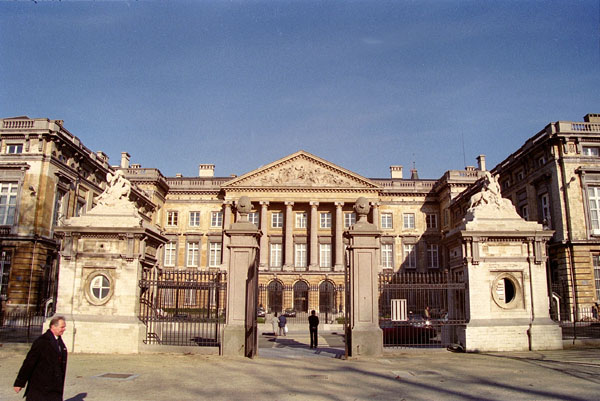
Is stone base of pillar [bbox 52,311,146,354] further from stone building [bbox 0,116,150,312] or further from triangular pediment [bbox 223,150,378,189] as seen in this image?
triangular pediment [bbox 223,150,378,189]

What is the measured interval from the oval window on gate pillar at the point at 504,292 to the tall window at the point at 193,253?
1755 inches

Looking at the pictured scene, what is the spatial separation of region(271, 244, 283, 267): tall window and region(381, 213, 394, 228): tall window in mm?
12356

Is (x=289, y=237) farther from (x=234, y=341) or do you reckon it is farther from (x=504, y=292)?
(x=234, y=341)

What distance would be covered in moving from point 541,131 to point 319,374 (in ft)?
92.6

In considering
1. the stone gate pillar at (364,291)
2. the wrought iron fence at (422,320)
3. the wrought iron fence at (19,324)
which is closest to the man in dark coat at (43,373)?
the stone gate pillar at (364,291)

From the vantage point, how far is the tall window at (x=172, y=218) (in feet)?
186

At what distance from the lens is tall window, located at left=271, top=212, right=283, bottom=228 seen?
5644 centimetres

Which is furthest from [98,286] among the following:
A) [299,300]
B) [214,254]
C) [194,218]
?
[194,218]

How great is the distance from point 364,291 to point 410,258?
4370 centimetres

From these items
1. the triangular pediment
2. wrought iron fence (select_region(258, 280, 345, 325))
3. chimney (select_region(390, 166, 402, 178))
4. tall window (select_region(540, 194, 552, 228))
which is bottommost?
wrought iron fence (select_region(258, 280, 345, 325))

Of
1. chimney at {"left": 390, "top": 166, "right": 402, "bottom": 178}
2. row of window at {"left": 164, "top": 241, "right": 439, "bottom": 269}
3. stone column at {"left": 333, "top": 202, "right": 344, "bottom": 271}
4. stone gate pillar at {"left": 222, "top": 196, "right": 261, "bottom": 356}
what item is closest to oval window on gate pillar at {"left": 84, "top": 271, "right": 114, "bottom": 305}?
stone gate pillar at {"left": 222, "top": 196, "right": 261, "bottom": 356}

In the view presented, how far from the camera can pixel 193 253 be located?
55.8 meters

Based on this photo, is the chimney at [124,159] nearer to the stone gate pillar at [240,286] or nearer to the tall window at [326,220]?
the tall window at [326,220]

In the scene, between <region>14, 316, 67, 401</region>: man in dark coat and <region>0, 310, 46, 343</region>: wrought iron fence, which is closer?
<region>14, 316, 67, 401</region>: man in dark coat
